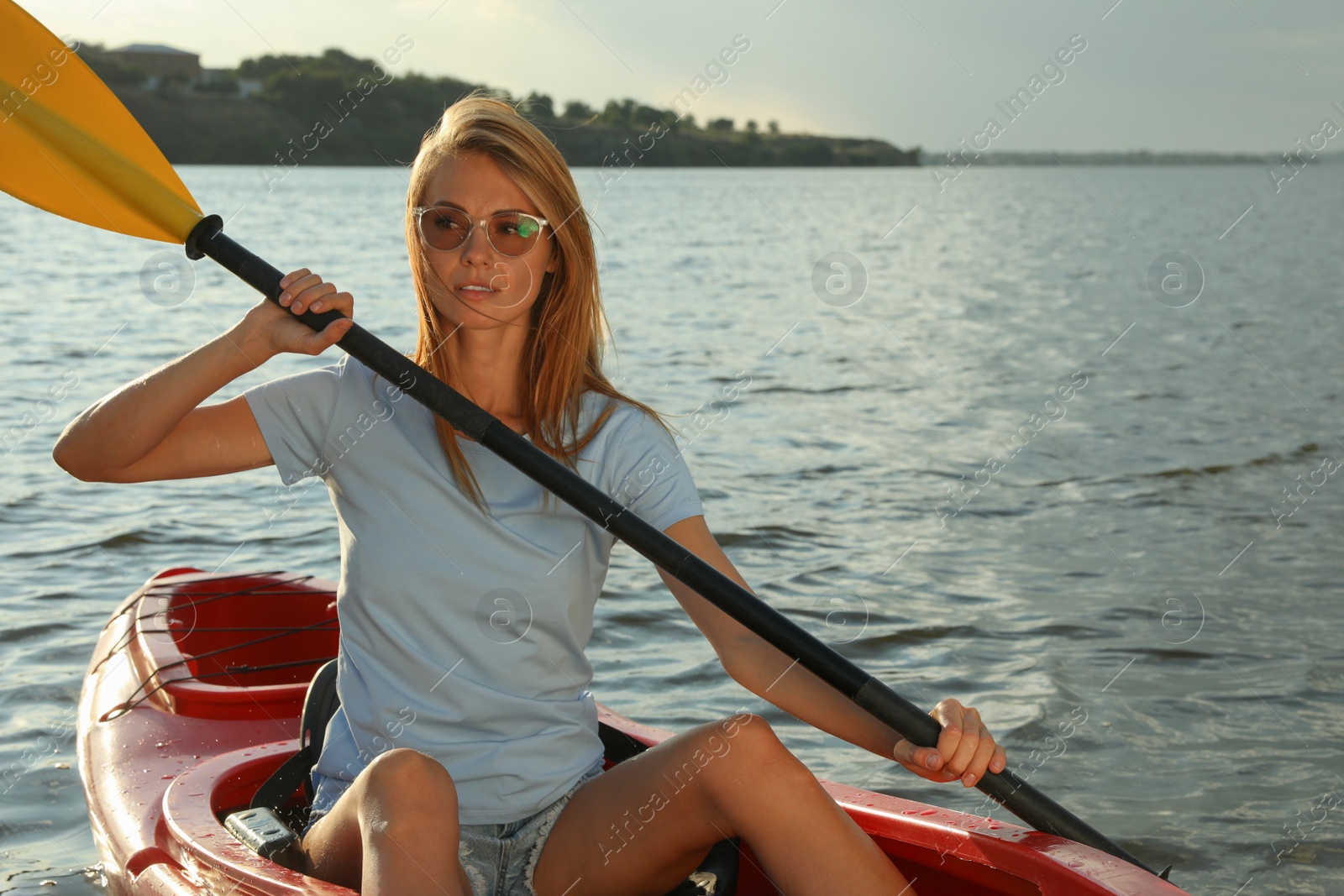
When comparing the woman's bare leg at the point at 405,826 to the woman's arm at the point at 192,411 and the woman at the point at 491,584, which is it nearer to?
the woman at the point at 491,584

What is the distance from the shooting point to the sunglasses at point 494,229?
2.15 m

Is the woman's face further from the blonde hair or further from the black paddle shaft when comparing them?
the black paddle shaft

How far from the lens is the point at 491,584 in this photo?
2055 mm

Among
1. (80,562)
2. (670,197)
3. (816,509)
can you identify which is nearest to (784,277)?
(816,509)

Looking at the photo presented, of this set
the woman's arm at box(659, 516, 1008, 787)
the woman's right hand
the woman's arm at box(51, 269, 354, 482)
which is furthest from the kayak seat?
the woman's right hand

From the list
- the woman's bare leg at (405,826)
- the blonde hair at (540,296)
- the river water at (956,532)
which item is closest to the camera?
the woman's bare leg at (405,826)

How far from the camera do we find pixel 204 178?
150ft

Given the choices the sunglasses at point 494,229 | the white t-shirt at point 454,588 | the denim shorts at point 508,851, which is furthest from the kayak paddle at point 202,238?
the denim shorts at point 508,851

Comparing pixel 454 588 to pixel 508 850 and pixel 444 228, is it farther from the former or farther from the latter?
pixel 444 228

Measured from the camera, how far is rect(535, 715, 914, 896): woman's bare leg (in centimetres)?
193

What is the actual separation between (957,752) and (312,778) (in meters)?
1.11

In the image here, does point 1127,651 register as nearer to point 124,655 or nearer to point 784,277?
point 124,655

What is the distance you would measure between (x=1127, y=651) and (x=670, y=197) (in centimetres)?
4531

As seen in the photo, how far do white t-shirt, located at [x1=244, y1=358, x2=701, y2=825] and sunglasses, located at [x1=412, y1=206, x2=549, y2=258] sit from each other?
0.90 feet
